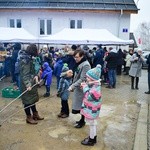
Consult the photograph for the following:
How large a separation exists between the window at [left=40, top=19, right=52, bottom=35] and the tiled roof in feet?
3.52

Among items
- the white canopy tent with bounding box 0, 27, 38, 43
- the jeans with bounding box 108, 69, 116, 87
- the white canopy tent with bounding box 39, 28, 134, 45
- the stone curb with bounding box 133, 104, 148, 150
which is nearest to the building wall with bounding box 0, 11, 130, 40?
the white canopy tent with bounding box 39, 28, 134, 45

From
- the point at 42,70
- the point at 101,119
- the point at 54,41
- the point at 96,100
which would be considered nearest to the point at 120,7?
the point at 54,41

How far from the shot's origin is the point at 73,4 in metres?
20.4

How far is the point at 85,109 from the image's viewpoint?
17.8ft

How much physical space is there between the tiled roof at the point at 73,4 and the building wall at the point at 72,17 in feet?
1.52

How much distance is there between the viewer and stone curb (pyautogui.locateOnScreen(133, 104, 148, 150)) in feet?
18.7

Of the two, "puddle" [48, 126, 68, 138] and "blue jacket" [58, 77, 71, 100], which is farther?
"blue jacket" [58, 77, 71, 100]

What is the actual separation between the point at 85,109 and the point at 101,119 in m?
2.01

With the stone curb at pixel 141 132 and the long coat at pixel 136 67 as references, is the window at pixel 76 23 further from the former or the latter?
the stone curb at pixel 141 132

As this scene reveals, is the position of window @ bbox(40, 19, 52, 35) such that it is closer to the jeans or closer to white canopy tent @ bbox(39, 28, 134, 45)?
white canopy tent @ bbox(39, 28, 134, 45)

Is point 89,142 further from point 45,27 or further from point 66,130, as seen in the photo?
point 45,27

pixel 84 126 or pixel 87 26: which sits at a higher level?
pixel 87 26

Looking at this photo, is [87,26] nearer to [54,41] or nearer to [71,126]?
[54,41]

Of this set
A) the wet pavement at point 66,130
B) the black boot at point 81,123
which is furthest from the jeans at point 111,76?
the black boot at point 81,123
